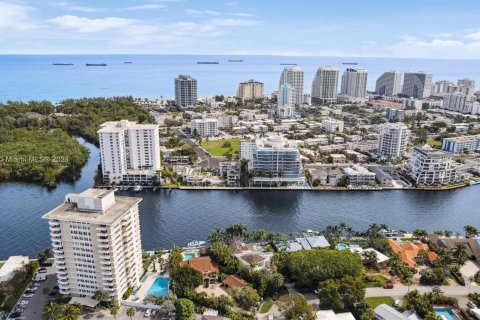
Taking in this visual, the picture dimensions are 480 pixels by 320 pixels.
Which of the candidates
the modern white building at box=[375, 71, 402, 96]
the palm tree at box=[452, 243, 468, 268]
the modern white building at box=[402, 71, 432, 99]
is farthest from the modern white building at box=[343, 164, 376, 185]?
the modern white building at box=[375, 71, 402, 96]

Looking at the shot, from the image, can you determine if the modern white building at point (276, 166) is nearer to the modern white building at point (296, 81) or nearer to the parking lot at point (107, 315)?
the parking lot at point (107, 315)

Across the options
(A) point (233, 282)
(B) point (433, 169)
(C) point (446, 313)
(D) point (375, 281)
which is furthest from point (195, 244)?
(B) point (433, 169)

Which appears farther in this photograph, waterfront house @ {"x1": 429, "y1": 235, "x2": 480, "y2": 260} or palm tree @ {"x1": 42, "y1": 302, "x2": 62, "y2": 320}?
waterfront house @ {"x1": 429, "y1": 235, "x2": 480, "y2": 260}

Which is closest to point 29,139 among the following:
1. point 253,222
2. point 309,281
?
point 253,222

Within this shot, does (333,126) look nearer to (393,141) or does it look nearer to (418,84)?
(393,141)

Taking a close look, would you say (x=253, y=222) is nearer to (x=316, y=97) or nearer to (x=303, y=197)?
(x=303, y=197)

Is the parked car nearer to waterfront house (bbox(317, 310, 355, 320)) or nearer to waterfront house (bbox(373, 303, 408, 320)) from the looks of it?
waterfront house (bbox(317, 310, 355, 320))

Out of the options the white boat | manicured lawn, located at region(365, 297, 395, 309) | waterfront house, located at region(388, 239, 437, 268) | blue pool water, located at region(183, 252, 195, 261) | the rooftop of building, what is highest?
the rooftop of building
